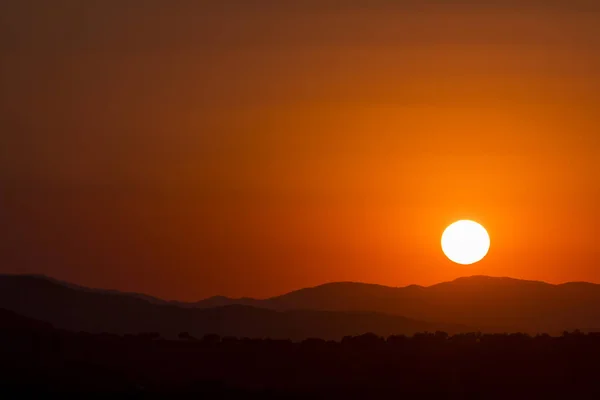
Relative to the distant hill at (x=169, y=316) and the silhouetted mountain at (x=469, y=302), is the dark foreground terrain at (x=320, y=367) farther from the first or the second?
the silhouetted mountain at (x=469, y=302)

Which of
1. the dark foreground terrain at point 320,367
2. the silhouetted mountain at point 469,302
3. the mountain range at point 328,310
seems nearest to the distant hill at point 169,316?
the mountain range at point 328,310

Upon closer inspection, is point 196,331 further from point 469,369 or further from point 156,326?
point 469,369

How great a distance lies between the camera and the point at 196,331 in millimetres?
132375

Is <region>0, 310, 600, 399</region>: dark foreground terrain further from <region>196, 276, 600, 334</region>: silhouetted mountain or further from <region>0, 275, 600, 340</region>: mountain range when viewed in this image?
<region>196, 276, 600, 334</region>: silhouetted mountain

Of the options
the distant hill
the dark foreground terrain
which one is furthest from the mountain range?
the dark foreground terrain

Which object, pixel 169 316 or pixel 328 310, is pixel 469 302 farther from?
pixel 169 316

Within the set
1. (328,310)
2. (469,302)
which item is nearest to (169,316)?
(328,310)

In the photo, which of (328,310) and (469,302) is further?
(469,302)

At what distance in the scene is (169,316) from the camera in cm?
14700

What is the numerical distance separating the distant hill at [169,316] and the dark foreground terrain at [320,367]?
288ft

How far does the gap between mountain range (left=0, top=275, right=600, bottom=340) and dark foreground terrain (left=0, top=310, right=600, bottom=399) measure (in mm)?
81427

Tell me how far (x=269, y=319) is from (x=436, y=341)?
11074 centimetres

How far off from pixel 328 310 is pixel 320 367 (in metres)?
→ 131

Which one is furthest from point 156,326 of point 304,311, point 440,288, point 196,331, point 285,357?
point 285,357
